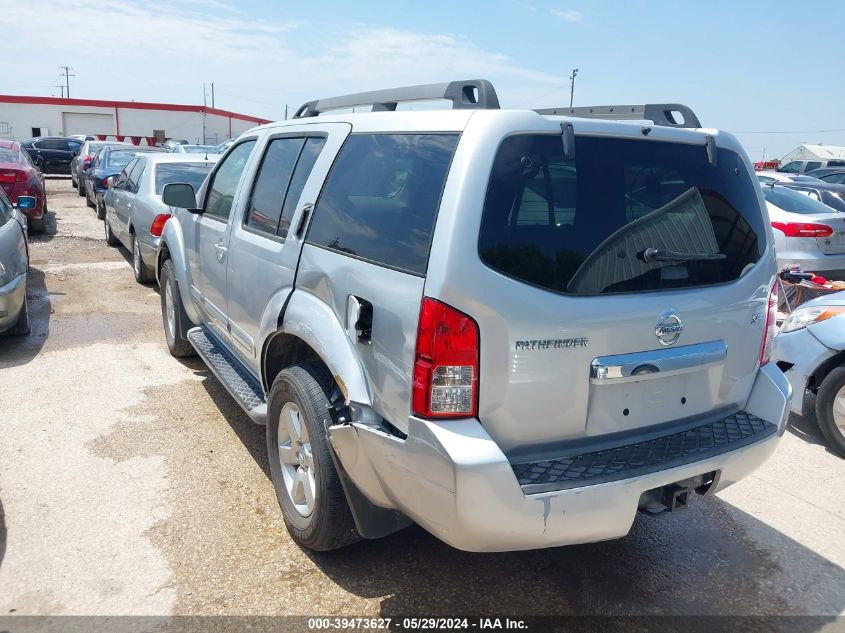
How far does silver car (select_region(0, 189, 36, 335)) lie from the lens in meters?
6.12

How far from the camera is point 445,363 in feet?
7.92

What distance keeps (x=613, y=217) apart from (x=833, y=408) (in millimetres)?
3203

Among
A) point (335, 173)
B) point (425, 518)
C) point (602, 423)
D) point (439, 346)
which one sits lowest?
point (425, 518)

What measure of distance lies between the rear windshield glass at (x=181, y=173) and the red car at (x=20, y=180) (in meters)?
3.52

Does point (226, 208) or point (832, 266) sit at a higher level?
point (226, 208)

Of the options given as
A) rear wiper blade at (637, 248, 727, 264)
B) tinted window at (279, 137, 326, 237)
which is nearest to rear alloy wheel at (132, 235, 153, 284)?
tinted window at (279, 137, 326, 237)

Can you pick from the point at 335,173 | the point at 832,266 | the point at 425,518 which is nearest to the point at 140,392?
the point at 335,173

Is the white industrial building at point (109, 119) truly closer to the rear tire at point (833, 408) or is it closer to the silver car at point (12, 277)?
the silver car at point (12, 277)

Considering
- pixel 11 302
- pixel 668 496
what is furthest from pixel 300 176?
pixel 11 302

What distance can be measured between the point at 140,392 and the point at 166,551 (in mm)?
→ 2374

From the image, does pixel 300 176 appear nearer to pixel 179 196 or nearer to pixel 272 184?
pixel 272 184

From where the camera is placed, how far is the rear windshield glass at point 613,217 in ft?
8.24

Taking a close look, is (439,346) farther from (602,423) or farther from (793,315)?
(793,315)

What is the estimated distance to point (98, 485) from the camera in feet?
13.0
